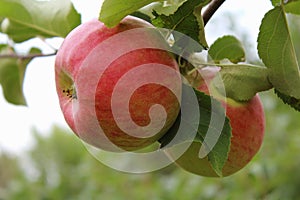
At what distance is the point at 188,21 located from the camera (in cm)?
64

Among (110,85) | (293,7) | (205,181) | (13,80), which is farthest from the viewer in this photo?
(205,181)

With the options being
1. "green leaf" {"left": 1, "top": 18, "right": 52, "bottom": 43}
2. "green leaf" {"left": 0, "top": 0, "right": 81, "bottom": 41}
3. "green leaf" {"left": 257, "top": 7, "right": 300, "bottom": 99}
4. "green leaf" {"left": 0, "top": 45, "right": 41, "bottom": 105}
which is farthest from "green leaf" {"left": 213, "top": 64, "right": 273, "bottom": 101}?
"green leaf" {"left": 0, "top": 45, "right": 41, "bottom": 105}

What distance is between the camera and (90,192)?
2326mm

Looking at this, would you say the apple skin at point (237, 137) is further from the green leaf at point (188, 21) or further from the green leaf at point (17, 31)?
the green leaf at point (17, 31)

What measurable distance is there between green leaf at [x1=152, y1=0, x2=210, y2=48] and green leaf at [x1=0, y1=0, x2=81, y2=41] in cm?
23

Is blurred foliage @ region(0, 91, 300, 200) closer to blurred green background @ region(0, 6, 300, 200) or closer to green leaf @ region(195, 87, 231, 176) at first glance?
blurred green background @ region(0, 6, 300, 200)

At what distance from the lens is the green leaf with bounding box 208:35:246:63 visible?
784 mm

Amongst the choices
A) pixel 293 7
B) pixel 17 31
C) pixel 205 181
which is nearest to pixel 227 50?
pixel 293 7

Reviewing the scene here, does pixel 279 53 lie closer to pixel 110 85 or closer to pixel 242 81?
pixel 242 81

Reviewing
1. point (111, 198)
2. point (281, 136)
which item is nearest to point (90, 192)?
point (111, 198)

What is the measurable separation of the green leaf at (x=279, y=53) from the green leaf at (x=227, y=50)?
115 mm

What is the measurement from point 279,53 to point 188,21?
11cm

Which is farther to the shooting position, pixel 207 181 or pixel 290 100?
pixel 207 181

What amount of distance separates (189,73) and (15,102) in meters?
0.49
